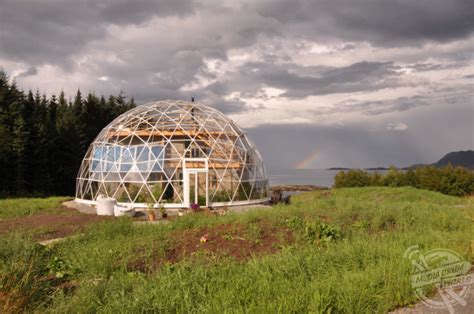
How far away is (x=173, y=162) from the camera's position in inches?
747

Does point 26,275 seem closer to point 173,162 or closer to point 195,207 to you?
point 195,207

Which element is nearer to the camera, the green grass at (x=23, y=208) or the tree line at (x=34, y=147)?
the green grass at (x=23, y=208)

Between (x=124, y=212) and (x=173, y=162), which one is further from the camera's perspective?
(x=173, y=162)

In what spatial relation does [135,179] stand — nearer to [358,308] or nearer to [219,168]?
[219,168]

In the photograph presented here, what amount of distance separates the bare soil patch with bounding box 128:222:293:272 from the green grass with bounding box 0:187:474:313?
182 mm

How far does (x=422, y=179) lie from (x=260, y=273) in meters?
30.3

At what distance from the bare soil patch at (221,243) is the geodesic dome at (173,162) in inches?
346

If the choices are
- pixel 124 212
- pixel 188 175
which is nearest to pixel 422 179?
pixel 188 175

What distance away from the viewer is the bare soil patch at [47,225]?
1193 centimetres

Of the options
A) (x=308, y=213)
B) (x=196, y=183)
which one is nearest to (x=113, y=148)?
(x=196, y=183)

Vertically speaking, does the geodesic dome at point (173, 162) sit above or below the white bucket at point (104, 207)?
above

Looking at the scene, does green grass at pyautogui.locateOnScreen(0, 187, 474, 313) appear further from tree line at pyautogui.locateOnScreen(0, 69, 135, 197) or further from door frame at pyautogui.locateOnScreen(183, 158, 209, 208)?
tree line at pyautogui.locateOnScreen(0, 69, 135, 197)

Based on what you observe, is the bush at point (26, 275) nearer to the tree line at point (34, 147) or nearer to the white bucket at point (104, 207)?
the white bucket at point (104, 207)

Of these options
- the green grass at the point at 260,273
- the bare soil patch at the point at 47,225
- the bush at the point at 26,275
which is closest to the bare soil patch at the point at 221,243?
the green grass at the point at 260,273
